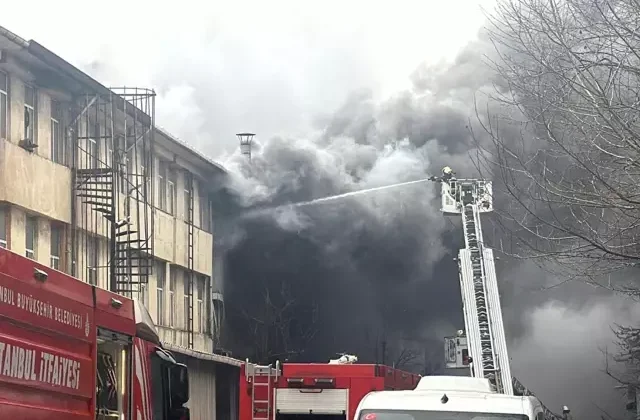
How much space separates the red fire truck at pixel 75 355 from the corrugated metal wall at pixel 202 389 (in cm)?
1509

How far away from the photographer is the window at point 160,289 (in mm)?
24516

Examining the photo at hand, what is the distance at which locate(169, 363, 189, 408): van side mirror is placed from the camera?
857 centimetres

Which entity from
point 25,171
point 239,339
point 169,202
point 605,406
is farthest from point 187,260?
point 605,406

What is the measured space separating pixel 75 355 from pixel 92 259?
14.5 m

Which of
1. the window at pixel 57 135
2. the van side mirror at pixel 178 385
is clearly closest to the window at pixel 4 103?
the window at pixel 57 135

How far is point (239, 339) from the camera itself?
30234mm

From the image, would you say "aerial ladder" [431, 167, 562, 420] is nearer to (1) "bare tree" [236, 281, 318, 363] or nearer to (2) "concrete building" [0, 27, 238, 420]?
(2) "concrete building" [0, 27, 238, 420]

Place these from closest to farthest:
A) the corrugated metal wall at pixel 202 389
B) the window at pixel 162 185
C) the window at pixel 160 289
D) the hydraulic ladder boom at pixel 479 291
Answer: the hydraulic ladder boom at pixel 479 291, the corrugated metal wall at pixel 202 389, the window at pixel 160 289, the window at pixel 162 185

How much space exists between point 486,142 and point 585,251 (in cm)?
1947

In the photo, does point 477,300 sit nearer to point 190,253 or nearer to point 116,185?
point 116,185

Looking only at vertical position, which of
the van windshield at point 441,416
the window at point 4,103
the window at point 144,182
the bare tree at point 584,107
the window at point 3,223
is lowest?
the van windshield at point 441,416

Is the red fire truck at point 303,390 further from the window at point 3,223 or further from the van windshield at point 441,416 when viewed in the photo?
the van windshield at point 441,416

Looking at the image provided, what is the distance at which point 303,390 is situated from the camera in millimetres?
14016

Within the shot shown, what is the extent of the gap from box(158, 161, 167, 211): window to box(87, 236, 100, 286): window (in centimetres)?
377
